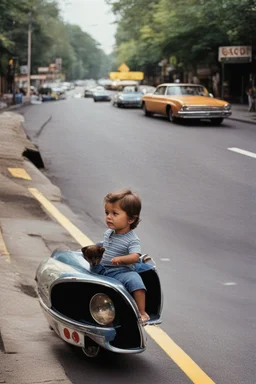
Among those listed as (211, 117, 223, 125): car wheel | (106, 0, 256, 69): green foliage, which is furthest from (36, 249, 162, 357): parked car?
(106, 0, 256, 69): green foliage

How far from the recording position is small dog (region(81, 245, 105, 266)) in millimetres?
4973

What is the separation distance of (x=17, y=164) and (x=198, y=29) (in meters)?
36.7

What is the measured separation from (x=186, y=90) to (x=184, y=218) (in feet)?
→ 63.0

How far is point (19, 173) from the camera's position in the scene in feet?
46.2

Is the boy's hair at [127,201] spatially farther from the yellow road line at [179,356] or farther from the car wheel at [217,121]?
the car wheel at [217,121]

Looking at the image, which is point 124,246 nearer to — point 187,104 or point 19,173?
point 19,173

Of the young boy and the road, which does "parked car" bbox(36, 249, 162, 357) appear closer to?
the young boy

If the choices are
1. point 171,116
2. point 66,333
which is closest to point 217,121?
point 171,116

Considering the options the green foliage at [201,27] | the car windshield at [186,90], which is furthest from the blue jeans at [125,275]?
the green foliage at [201,27]

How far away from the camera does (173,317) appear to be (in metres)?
6.68

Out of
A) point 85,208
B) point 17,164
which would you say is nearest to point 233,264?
point 85,208

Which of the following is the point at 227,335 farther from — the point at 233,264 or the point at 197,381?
the point at 233,264

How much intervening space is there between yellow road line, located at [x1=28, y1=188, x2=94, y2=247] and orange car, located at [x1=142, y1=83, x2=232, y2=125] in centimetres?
1555

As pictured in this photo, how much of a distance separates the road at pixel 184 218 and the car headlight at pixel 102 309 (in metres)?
0.42
